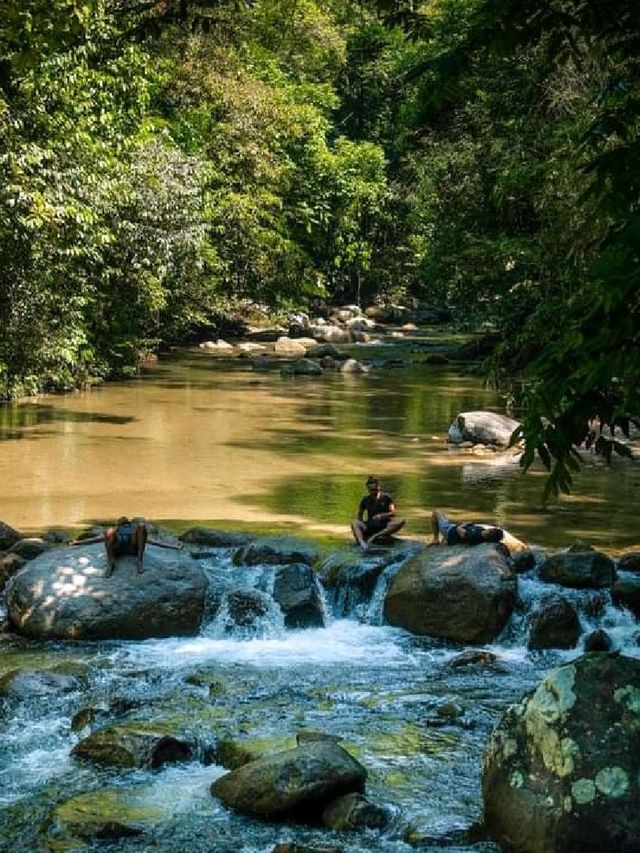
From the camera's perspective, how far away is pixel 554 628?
13109 millimetres

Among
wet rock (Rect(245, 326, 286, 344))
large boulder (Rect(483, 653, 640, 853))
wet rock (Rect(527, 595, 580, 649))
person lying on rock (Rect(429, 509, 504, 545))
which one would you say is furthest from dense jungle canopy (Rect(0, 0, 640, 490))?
wet rock (Rect(527, 595, 580, 649))

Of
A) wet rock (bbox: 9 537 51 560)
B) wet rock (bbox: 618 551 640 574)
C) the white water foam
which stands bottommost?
the white water foam

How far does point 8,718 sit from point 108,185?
614 inches

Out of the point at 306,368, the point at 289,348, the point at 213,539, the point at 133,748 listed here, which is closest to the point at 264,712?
the point at 133,748

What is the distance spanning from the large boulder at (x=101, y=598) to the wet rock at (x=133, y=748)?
10.2ft

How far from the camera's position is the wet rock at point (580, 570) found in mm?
14102

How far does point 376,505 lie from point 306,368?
73.6 feet

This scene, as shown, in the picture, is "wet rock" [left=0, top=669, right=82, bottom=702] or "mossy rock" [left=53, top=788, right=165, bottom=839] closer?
"mossy rock" [left=53, top=788, right=165, bottom=839]

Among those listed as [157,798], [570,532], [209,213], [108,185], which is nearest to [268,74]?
[209,213]

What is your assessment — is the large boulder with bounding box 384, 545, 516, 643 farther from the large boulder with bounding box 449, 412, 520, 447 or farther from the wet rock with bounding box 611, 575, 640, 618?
the large boulder with bounding box 449, 412, 520, 447

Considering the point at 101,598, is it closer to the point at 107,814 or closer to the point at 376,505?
the point at 376,505

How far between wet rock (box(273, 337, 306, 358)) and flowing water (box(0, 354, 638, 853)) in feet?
55.0

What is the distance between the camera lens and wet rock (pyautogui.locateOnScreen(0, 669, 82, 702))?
1091cm

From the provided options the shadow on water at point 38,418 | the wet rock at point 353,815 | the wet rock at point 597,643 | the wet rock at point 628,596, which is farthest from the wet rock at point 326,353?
the wet rock at point 353,815
